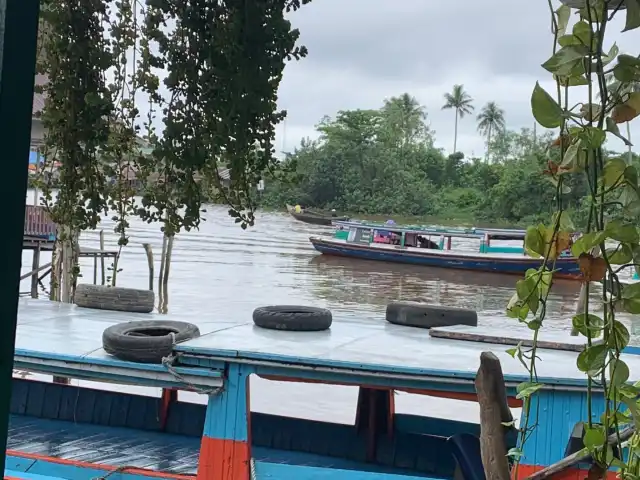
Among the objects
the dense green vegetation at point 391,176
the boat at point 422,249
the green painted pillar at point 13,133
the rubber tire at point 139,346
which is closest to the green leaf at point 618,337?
the green painted pillar at point 13,133

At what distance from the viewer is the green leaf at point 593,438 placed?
94 cm

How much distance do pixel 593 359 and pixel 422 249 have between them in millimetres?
28751

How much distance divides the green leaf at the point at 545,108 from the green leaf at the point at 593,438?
15.8 inches

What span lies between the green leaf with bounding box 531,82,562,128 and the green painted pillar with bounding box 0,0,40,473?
50 cm

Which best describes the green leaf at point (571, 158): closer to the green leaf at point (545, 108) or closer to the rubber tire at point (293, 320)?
the green leaf at point (545, 108)

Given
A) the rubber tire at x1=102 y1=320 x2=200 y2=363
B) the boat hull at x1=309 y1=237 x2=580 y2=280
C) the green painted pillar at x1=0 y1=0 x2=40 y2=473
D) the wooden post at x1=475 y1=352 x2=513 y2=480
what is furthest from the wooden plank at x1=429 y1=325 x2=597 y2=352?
the boat hull at x1=309 y1=237 x2=580 y2=280

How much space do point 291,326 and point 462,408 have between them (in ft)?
18.9

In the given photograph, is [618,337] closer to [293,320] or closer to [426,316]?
[293,320]

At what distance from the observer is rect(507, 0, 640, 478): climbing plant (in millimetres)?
828

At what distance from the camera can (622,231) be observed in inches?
33.3

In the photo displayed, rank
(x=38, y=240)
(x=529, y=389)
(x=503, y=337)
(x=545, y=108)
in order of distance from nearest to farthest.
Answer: (x=545, y=108)
(x=529, y=389)
(x=503, y=337)
(x=38, y=240)

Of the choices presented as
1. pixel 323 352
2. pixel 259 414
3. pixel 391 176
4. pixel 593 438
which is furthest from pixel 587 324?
pixel 391 176

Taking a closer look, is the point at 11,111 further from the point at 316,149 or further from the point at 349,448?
the point at 316,149

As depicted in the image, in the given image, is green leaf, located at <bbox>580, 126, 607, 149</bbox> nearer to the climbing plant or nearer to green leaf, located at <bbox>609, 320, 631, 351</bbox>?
the climbing plant
